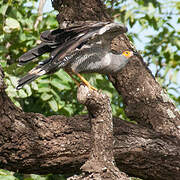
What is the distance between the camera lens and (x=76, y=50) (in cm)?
338

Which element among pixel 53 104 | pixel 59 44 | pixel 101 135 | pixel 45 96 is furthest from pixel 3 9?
pixel 101 135

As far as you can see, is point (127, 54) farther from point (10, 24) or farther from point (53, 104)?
point (10, 24)

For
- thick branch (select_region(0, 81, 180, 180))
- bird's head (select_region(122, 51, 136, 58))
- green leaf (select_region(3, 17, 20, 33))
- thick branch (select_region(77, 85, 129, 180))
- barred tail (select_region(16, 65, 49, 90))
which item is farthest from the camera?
green leaf (select_region(3, 17, 20, 33))

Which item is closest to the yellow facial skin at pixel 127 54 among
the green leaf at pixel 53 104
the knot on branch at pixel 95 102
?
the green leaf at pixel 53 104

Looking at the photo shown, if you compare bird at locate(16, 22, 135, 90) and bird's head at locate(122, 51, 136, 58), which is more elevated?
bird at locate(16, 22, 135, 90)

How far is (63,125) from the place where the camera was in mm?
3436

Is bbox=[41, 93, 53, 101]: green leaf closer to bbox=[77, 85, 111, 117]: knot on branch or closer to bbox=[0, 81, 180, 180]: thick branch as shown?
bbox=[0, 81, 180, 180]: thick branch

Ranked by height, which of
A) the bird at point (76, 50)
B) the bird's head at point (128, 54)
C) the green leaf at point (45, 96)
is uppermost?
the bird at point (76, 50)

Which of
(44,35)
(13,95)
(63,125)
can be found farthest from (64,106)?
(44,35)

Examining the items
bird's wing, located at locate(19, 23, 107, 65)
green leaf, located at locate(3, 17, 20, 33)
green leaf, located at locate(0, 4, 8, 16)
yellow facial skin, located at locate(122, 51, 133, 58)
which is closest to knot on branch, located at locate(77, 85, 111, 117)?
bird's wing, located at locate(19, 23, 107, 65)

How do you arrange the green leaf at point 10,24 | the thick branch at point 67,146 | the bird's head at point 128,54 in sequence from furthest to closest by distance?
the green leaf at point 10,24
the bird's head at point 128,54
the thick branch at point 67,146

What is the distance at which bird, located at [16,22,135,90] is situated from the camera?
10.7ft

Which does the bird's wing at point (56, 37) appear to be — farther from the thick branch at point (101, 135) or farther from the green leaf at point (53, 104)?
the green leaf at point (53, 104)

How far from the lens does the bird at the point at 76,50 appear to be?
10.7 ft
